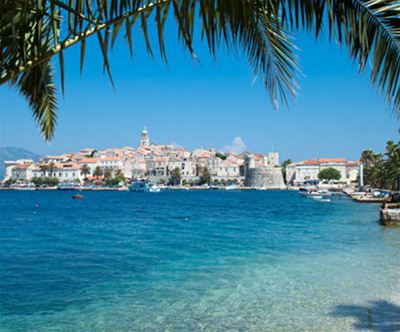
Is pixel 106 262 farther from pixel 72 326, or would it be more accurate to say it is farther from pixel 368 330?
pixel 368 330

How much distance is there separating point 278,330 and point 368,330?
152cm

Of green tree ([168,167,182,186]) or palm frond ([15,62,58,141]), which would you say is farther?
green tree ([168,167,182,186])

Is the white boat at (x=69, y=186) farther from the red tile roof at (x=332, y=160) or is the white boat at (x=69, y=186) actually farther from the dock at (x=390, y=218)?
the dock at (x=390, y=218)

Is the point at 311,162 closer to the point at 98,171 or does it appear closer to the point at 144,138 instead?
the point at 98,171

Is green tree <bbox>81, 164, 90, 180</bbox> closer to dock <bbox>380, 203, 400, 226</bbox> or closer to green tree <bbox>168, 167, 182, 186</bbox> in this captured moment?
green tree <bbox>168, 167, 182, 186</bbox>

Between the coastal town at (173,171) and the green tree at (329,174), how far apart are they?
5855mm

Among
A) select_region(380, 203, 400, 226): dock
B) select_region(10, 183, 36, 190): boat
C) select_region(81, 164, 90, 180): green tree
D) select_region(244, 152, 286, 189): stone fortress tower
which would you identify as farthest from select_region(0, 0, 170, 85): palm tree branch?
select_region(10, 183, 36, 190): boat

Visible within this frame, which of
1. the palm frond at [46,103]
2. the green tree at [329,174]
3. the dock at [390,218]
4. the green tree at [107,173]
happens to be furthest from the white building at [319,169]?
the palm frond at [46,103]

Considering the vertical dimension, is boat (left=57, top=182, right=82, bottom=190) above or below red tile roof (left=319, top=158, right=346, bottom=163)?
below

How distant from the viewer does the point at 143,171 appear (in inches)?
6275

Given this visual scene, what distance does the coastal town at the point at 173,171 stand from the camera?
142 metres

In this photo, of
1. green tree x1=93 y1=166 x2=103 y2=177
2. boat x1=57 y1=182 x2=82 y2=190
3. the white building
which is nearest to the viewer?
boat x1=57 y1=182 x2=82 y2=190

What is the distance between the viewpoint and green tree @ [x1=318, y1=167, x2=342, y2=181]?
132 metres

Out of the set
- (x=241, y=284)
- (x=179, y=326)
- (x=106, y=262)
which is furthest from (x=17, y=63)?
(x=106, y=262)
